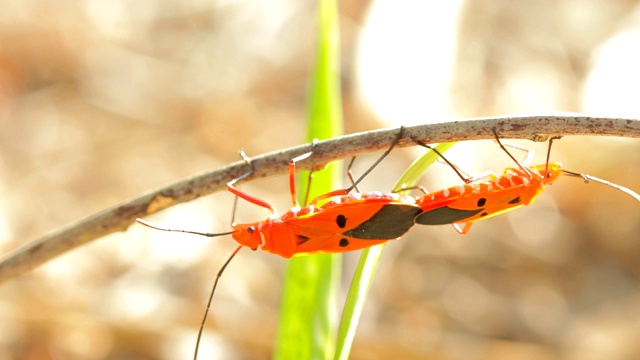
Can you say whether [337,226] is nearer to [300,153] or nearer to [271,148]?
[300,153]

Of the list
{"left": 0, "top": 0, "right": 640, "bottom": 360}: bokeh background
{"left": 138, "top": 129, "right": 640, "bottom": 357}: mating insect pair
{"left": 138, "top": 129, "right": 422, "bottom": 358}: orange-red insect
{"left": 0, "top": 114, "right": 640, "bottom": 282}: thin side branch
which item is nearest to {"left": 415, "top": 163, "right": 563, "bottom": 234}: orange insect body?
{"left": 138, "top": 129, "right": 640, "bottom": 357}: mating insect pair

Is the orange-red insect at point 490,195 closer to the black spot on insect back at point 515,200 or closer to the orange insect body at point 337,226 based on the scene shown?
the black spot on insect back at point 515,200

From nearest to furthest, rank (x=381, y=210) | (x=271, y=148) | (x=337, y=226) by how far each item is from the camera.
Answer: (x=381, y=210) → (x=337, y=226) → (x=271, y=148)

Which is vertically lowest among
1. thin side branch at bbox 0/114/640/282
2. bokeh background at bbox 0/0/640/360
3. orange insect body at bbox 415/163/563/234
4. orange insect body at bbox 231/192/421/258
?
thin side branch at bbox 0/114/640/282

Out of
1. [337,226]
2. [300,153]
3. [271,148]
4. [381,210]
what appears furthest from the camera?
[271,148]

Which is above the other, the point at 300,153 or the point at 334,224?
the point at 334,224

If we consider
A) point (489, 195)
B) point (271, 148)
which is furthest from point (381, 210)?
point (271, 148)

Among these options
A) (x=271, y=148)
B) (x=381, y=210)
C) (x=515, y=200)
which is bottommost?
(x=381, y=210)

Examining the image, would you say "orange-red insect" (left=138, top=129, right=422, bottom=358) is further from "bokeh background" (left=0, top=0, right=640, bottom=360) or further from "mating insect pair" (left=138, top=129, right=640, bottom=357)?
"bokeh background" (left=0, top=0, right=640, bottom=360)
